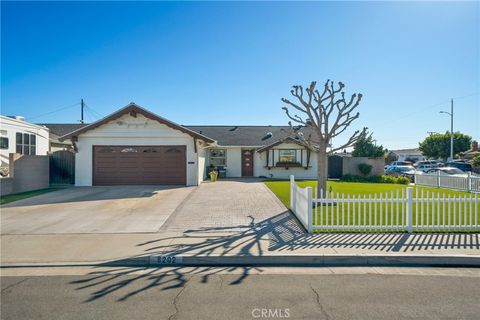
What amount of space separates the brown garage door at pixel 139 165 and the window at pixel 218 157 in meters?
7.24

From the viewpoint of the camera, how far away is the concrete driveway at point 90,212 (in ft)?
24.0

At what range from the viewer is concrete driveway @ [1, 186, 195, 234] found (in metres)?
7.32

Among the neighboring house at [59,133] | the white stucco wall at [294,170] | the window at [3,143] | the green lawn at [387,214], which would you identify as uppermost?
the neighboring house at [59,133]

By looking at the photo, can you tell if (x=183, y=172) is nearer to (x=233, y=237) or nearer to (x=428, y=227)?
(x=233, y=237)

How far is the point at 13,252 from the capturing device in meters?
5.59

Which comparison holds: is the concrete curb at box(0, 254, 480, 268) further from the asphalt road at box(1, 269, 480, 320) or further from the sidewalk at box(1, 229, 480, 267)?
the asphalt road at box(1, 269, 480, 320)

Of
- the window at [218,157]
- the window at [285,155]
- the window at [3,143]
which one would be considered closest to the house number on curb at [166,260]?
the window at [3,143]

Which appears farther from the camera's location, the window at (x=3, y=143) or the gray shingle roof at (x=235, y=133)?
the gray shingle roof at (x=235, y=133)

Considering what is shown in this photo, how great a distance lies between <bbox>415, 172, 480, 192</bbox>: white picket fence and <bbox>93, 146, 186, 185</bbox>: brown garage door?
1575cm

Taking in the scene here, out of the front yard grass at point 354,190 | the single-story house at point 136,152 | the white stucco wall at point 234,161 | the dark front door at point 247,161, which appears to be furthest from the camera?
the dark front door at point 247,161

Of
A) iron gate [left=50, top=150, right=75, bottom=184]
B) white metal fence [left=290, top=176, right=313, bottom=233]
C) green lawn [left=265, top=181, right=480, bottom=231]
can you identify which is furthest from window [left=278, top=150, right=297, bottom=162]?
iron gate [left=50, top=150, right=75, bottom=184]

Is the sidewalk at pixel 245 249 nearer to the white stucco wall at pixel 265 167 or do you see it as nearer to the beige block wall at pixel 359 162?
the white stucco wall at pixel 265 167

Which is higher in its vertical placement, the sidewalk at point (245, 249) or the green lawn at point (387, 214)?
the green lawn at point (387, 214)

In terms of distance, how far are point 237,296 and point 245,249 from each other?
5.72 feet
